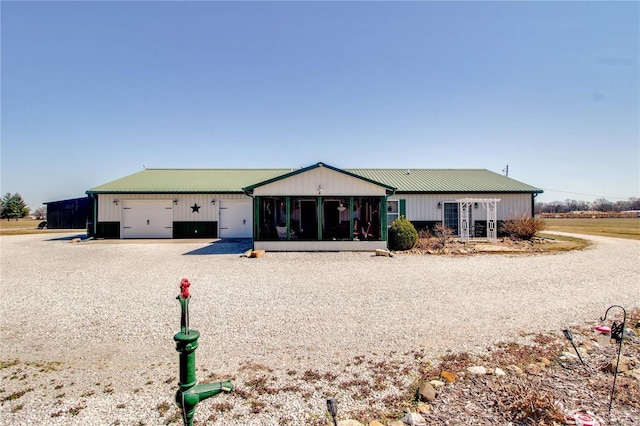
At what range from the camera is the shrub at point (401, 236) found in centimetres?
1477

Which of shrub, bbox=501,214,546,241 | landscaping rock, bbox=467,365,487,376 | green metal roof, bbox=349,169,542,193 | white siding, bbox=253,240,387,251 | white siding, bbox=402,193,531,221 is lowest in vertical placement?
landscaping rock, bbox=467,365,487,376

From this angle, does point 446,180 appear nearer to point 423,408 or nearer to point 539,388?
point 539,388

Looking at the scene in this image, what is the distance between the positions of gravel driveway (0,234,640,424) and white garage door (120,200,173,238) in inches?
334

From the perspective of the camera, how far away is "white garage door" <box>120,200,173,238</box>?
20156 mm

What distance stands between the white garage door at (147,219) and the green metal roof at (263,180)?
0.86 m

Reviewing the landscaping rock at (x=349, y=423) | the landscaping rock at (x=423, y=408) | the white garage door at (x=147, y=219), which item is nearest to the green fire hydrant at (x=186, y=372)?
the landscaping rock at (x=349, y=423)

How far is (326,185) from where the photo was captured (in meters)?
14.8

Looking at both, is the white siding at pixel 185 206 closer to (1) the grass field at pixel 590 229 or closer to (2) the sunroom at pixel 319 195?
(2) the sunroom at pixel 319 195

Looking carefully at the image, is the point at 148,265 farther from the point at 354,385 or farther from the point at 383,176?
the point at 383,176

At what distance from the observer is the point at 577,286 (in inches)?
321

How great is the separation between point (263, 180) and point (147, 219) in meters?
7.43

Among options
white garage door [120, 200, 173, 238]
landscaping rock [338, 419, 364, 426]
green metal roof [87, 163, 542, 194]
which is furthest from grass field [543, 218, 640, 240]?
white garage door [120, 200, 173, 238]

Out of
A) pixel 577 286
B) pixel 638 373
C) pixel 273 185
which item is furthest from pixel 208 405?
pixel 273 185

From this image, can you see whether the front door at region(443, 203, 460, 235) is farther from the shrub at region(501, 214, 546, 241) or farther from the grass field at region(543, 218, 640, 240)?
the grass field at region(543, 218, 640, 240)
